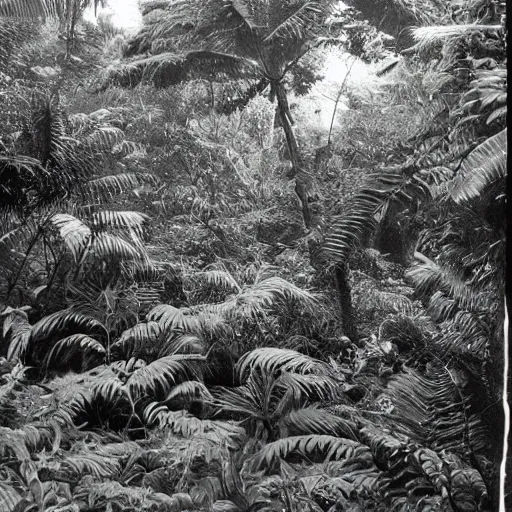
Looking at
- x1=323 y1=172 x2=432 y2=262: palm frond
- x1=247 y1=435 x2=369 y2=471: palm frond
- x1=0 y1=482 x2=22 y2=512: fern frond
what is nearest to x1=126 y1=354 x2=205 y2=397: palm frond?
x1=247 y1=435 x2=369 y2=471: palm frond

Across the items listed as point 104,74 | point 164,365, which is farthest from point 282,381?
point 104,74

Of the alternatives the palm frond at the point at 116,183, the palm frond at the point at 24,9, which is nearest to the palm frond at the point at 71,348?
the palm frond at the point at 116,183

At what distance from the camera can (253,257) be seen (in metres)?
3.46

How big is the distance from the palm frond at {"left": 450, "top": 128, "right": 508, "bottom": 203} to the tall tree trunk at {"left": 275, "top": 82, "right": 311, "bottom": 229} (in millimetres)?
749

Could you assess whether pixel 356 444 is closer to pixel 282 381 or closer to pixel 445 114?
pixel 282 381

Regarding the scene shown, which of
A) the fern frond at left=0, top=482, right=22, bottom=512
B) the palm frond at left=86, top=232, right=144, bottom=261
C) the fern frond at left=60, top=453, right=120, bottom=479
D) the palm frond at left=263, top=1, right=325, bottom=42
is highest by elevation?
Result: the palm frond at left=263, top=1, right=325, bottom=42

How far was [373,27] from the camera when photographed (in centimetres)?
348

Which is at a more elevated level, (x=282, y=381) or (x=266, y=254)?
(x=266, y=254)

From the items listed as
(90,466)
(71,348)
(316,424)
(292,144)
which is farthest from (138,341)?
(292,144)

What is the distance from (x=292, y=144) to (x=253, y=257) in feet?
2.15

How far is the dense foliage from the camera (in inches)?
114

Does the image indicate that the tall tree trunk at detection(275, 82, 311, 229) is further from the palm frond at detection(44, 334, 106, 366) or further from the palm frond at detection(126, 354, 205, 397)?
the palm frond at detection(44, 334, 106, 366)

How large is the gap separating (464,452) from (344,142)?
5.37ft

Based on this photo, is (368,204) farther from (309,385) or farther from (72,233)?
(72,233)
